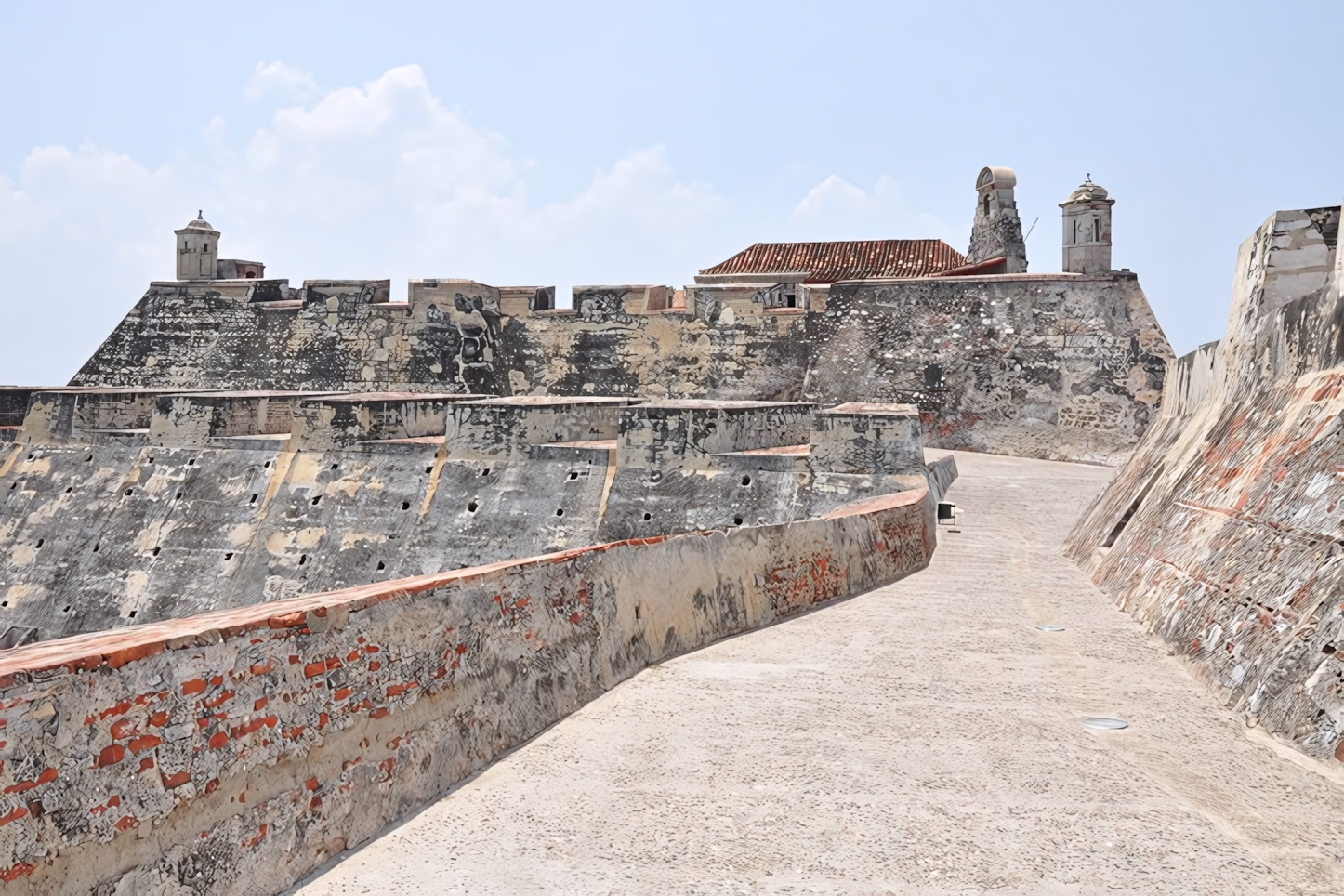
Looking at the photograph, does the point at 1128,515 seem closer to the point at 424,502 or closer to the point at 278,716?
the point at 278,716

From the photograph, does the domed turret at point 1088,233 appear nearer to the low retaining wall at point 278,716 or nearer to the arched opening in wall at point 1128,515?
the arched opening in wall at point 1128,515

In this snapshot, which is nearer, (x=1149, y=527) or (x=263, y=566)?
(x=1149, y=527)

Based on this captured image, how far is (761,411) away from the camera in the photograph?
1123 centimetres

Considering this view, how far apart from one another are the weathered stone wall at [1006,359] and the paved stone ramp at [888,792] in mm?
12306

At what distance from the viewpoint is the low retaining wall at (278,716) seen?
2258mm

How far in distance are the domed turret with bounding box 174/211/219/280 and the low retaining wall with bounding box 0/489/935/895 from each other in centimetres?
1872

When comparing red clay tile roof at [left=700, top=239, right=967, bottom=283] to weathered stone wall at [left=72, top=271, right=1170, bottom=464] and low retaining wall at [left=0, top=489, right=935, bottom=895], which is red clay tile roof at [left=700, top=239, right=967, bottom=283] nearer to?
weathered stone wall at [left=72, top=271, right=1170, bottom=464]

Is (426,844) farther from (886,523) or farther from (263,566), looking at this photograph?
(263,566)

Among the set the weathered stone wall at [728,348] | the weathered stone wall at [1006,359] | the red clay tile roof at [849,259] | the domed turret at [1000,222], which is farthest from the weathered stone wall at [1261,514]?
the domed turret at [1000,222]

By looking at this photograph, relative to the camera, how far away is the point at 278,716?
2.78m

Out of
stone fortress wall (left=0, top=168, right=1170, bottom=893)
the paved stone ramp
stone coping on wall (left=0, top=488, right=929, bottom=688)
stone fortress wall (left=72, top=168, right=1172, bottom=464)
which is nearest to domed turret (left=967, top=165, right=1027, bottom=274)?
stone fortress wall (left=0, top=168, right=1170, bottom=893)

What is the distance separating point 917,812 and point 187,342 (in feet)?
65.0

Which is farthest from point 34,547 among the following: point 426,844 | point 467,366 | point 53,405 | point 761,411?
point 426,844

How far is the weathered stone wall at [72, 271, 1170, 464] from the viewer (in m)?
16.5
